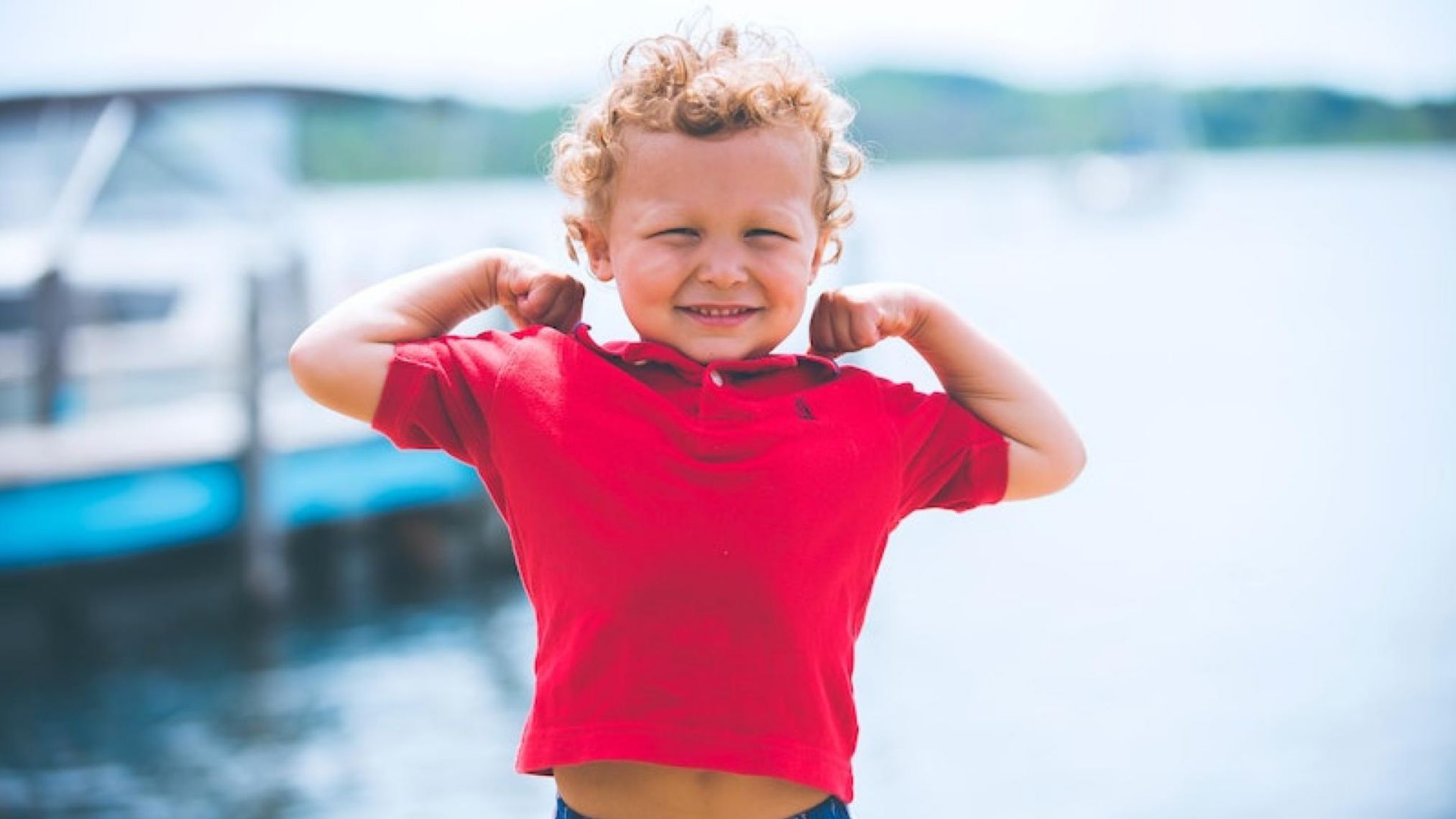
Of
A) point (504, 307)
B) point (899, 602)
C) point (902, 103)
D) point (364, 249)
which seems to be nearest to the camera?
point (504, 307)

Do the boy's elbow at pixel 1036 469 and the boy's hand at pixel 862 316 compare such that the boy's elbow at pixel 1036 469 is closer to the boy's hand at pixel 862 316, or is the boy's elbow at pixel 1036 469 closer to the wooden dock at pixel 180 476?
the boy's hand at pixel 862 316

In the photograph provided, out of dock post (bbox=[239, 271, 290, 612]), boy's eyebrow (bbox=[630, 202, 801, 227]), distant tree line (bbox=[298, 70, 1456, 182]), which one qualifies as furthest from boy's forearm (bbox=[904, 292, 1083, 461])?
distant tree line (bbox=[298, 70, 1456, 182])

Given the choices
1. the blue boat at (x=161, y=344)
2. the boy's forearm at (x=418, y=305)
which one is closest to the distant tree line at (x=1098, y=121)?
the blue boat at (x=161, y=344)

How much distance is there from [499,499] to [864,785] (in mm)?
6663

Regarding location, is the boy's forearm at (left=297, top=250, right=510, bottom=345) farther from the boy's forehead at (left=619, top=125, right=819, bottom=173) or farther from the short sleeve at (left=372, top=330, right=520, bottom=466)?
the boy's forehead at (left=619, top=125, right=819, bottom=173)

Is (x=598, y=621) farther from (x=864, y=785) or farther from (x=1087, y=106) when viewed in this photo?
(x=1087, y=106)

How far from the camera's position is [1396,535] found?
12.7 metres

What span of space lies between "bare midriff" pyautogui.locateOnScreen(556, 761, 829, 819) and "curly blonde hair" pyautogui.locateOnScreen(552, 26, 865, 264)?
2.43 feet

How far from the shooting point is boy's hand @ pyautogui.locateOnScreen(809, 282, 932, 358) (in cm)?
196

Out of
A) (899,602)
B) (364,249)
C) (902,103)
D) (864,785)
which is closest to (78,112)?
(364,249)

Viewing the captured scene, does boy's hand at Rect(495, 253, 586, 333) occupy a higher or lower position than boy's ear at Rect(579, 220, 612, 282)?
lower

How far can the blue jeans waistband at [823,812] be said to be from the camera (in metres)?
1.83

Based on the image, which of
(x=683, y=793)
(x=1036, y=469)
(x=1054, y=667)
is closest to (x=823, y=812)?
(x=683, y=793)

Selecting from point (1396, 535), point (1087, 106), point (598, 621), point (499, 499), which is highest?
point (1087, 106)
